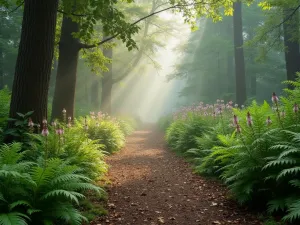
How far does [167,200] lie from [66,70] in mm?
5654

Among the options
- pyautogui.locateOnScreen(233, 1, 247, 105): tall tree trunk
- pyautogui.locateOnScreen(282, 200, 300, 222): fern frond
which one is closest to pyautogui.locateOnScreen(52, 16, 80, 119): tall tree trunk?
pyautogui.locateOnScreen(282, 200, 300, 222): fern frond

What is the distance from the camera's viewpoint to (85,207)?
4.20 metres

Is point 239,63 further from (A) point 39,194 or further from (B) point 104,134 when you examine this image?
(A) point 39,194

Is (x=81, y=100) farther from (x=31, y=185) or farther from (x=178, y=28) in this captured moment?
(x=31, y=185)

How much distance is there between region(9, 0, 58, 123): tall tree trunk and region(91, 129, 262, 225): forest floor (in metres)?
2.64

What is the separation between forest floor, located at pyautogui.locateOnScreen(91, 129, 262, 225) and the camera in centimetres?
395

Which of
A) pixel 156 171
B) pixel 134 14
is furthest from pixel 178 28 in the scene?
Answer: pixel 156 171

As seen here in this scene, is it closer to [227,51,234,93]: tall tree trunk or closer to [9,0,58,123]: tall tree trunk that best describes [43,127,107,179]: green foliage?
[9,0,58,123]: tall tree trunk

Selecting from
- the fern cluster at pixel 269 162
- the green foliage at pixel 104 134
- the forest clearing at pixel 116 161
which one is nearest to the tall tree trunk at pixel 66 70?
the forest clearing at pixel 116 161

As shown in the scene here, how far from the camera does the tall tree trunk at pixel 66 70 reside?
27.6ft

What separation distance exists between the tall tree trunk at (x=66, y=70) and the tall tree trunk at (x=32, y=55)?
8.96 feet

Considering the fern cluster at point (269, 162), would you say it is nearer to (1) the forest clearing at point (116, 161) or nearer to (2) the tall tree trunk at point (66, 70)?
(1) the forest clearing at point (116, 161)

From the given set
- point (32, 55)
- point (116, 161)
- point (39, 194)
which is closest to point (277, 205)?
point (39, 194)

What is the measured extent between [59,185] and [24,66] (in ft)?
10.6
